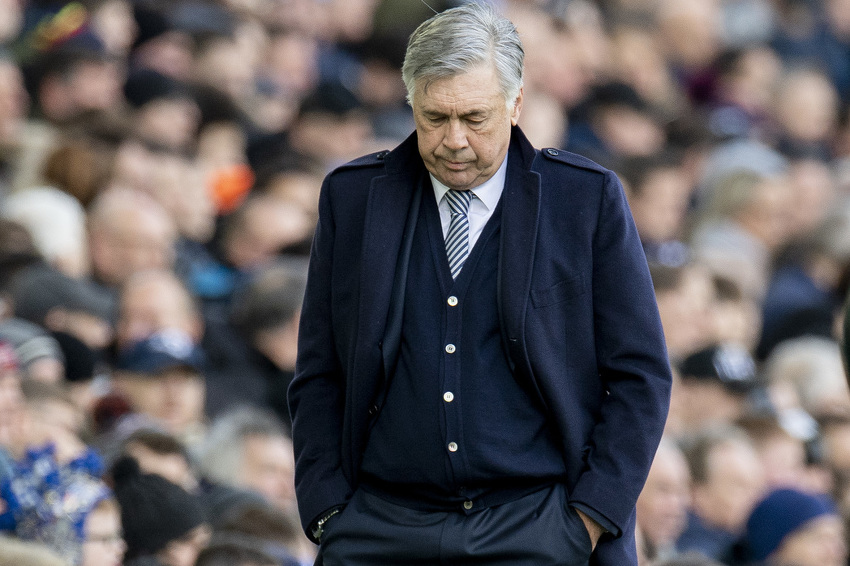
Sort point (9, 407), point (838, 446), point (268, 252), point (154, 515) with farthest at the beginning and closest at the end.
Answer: point (268, 252), point (838, 446), point (9, 407), point (154, 515)

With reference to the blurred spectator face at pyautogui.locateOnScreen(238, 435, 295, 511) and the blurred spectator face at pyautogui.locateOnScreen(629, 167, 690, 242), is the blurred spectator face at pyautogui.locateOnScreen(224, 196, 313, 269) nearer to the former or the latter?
the blurred spectator face at pyautogui.locateOnScreen(238, 435, 295, 511)

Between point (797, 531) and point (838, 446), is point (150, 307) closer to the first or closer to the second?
point (797, 531)

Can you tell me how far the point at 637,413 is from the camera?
3.41m

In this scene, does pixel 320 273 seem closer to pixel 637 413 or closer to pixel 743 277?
pixel 637 413

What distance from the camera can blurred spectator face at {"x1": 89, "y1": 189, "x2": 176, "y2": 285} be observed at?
7.91m

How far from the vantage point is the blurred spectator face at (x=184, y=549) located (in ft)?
17.8

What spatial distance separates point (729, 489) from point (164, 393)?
9.55ft

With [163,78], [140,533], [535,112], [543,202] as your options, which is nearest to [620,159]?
[535,112]

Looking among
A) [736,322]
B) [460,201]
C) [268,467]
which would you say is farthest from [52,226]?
[460,201]

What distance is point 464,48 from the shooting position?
3.34 metres

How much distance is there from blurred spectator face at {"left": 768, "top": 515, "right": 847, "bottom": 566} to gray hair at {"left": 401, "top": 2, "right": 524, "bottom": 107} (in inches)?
161

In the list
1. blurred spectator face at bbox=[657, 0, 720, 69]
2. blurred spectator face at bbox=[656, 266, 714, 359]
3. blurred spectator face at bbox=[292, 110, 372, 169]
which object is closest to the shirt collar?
blurred spectator face at bbox=[656, 266, 714, 359]

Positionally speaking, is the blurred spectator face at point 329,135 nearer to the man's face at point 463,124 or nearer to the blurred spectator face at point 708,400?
the blurred spectator face at point 708,400

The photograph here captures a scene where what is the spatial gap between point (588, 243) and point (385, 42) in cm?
835
